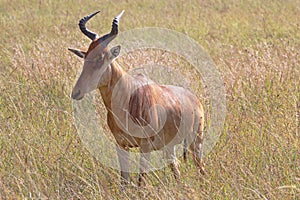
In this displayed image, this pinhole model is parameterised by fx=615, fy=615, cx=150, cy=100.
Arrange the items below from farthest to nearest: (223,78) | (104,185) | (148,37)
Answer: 1. (148,37)
2. (223,78)
3. (104,185)

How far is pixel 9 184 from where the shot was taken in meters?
4.73

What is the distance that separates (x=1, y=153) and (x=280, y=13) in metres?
10.1

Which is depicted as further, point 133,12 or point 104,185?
point 133,12

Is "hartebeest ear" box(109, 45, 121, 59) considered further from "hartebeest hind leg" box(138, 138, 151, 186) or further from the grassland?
the grassland

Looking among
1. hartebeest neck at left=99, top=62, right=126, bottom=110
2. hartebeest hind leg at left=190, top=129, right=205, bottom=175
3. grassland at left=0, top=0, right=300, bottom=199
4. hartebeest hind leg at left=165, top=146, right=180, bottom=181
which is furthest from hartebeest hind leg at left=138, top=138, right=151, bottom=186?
hartebeest hind leg at left=190, top=129, right=205, bottom=175

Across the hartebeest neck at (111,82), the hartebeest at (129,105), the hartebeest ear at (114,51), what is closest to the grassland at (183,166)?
the hartebeest at (129,105)

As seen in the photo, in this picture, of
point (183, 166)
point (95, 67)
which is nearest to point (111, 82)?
point (95, 67)

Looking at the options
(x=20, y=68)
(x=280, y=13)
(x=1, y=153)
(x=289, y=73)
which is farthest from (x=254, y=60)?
(x=280, y=13)

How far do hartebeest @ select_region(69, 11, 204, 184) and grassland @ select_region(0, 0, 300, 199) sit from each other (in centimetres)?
24

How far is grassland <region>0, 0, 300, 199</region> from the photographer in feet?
14.8

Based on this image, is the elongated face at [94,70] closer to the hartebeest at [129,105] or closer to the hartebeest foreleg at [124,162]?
the hartebeest at [129,105]

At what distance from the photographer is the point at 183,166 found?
540 centimetres

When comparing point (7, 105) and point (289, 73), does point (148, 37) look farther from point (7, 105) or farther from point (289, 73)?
point (7, 105)

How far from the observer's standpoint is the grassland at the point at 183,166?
4512 millimetres
